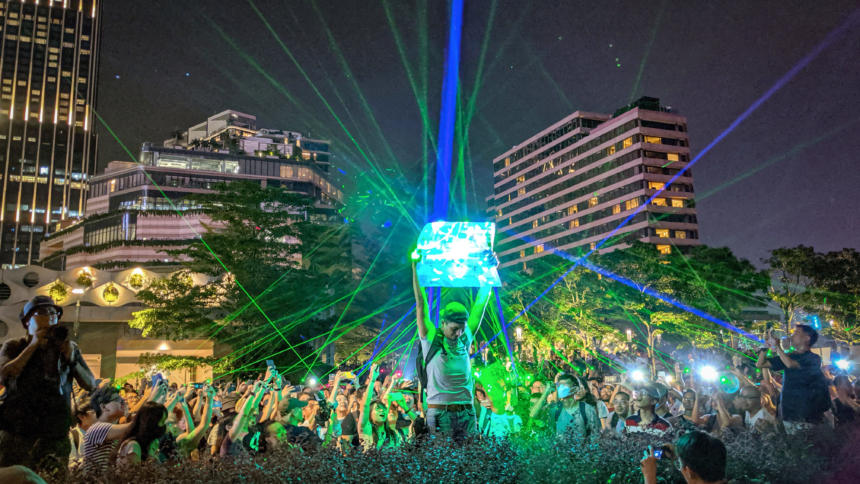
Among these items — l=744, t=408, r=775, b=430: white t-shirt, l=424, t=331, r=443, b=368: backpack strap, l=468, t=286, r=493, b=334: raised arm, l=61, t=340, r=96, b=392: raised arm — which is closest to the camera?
l=61, t=340, r=96, b=392: raised arm

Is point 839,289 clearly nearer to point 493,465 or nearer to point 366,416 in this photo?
point 366,416

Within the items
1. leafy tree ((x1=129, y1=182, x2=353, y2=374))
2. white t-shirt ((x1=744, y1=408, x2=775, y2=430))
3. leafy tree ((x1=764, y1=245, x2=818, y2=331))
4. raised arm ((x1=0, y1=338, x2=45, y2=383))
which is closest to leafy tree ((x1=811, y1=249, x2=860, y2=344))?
leafy tree ((x1=764, y1=245, x2=818, y2=331))

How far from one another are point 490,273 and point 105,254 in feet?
254

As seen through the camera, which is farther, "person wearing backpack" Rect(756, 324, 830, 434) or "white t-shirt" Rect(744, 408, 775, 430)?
"white t-shirt" Rect(744, 408, 775, 430)

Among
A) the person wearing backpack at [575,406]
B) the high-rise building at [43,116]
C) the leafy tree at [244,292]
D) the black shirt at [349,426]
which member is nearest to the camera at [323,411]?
the black shirt at [349,426]

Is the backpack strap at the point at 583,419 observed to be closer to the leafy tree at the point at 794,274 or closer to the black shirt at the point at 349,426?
the black shirt at the point at 349,426

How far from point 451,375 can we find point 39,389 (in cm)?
344

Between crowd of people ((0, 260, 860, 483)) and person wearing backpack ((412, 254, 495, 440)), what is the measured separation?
10 mm

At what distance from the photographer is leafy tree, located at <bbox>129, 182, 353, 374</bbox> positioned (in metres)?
28.6

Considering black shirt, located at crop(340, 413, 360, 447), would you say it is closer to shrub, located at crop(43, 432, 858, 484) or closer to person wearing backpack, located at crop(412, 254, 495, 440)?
person wearing backpack, located at crop(412, 254, 495, 440)

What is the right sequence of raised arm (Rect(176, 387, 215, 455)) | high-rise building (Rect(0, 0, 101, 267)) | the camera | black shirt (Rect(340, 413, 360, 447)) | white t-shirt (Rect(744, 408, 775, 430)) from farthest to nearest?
high-rise building (Rect(0, 0, 101, 267)), the camera, black shirt (Rect(340, 413, 360, 447)), white t-shirt (Rect(744, 408, 775, 430)), raised arm (Rect(176, 387, 215, 455))

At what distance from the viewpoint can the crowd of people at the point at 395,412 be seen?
196 inches

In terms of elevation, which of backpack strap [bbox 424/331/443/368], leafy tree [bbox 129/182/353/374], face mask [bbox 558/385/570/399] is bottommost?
face mask [bbox 558/385/570/399]

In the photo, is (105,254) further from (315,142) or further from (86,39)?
(86,39)
